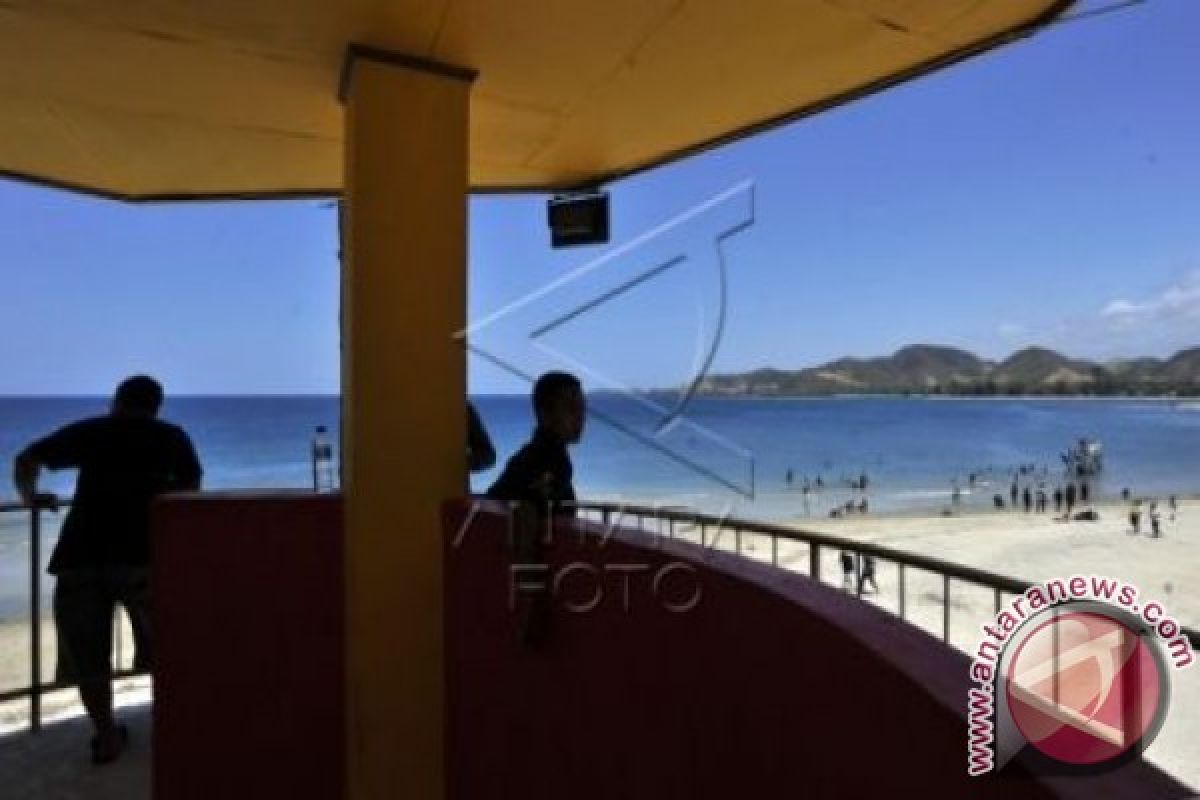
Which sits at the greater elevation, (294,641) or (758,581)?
(758,581)

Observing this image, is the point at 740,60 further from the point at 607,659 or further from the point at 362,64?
the point at 607,659

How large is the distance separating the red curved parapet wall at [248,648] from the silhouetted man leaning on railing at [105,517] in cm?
43

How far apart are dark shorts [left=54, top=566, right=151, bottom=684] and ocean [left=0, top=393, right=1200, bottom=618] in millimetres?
2238

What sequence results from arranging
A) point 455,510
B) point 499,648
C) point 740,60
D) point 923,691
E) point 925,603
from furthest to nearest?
point 925,603
point 740,60
point 455,510
point 499,648
point 923,691

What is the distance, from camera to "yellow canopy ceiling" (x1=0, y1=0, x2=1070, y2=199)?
9.01 feet

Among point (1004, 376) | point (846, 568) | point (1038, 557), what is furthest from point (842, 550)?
point (1004, 376)

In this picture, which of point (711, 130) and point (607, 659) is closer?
→ point (607, 659)

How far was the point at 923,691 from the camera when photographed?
1.16 meters

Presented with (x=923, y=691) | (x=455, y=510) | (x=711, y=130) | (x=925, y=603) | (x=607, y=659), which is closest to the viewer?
(x=923, y=691)

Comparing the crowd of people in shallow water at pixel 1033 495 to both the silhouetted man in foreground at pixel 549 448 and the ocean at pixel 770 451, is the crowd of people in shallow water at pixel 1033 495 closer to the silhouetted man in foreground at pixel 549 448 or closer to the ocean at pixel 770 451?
the ocean at pixel 770 451

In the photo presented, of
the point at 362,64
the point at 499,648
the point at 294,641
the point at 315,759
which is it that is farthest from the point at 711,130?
the point at 315,759

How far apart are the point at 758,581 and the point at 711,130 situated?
2.85m

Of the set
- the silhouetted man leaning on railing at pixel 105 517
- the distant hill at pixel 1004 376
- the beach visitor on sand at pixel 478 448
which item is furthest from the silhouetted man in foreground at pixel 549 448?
the distant hill at pixel 1004 376

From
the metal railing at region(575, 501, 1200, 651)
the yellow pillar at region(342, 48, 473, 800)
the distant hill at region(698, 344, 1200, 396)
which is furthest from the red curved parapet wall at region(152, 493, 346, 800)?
the distant hill at region(698, 344, 1200, 396)
